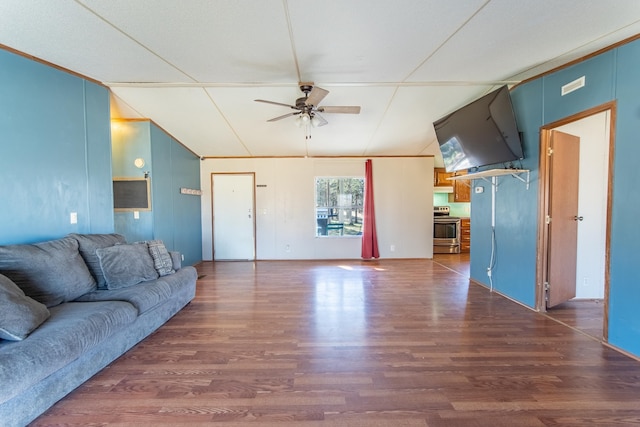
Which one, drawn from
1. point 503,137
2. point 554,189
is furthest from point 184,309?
point 554,189

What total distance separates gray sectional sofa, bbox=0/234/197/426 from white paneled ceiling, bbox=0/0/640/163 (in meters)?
1.76

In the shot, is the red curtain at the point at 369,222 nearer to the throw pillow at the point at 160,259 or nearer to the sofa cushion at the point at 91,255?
the throw pillow at the point at 160,259

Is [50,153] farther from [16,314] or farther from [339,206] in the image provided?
[339,206]

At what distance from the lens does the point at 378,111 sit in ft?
12.5

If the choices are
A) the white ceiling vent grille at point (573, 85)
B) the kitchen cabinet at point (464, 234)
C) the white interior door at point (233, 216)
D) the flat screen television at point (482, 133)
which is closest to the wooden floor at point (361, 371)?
the flat screen television at point (482, 133)

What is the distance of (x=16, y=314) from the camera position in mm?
1540

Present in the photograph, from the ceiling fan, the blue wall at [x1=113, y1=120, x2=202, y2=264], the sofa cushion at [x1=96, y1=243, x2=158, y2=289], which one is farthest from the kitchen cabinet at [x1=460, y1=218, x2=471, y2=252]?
the sofa cushion at [x1=96, y1=243, x2=158, y2=289]

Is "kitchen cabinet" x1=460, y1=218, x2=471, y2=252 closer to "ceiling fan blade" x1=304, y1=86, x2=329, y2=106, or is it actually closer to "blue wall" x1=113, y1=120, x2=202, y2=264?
"ceiling fan blade" x1=304, y1=86, x2=329, y2=106

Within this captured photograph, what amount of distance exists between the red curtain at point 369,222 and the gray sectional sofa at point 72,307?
3550 mm

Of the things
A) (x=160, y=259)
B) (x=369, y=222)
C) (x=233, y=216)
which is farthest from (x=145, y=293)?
(x=369, y=222)

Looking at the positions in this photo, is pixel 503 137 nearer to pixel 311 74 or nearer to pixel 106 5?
pixel 311 74

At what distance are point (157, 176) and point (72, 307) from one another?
8.52ft

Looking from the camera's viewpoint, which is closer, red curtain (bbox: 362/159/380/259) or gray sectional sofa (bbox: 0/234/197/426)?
gray sectional sofa (bbox: 0/234/197/426)

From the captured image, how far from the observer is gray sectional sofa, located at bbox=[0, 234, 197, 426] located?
4.61 ft
